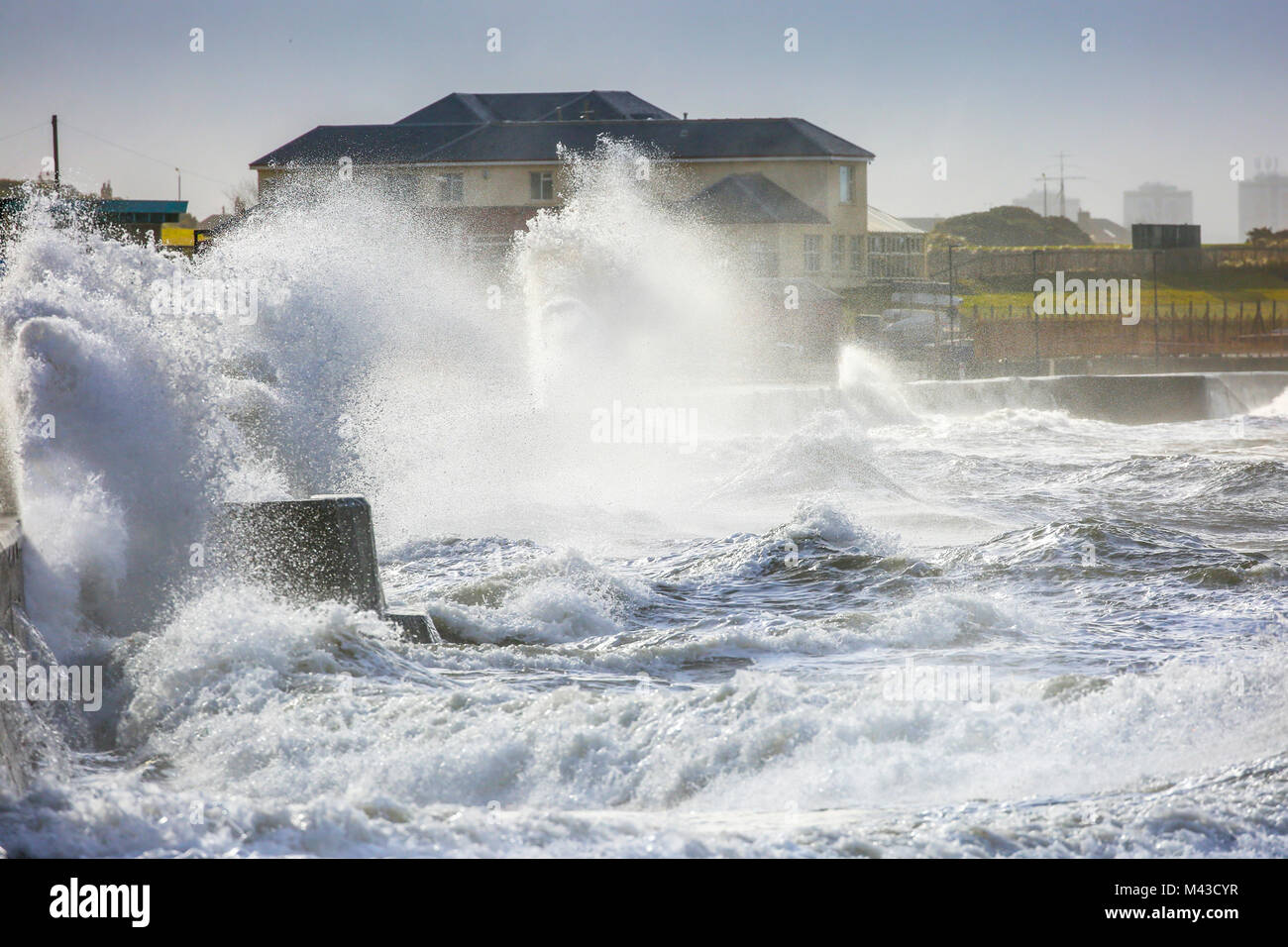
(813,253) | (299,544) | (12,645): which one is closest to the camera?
(12,645)

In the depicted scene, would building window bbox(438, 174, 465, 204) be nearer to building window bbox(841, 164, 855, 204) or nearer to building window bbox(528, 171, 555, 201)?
building window bbox(528, 171, 555, 201)

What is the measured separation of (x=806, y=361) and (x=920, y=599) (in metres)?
22.9

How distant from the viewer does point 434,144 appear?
47.3 meters

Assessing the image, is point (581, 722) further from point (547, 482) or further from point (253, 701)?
point (547, 482)

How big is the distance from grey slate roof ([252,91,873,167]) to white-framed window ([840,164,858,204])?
587 mm

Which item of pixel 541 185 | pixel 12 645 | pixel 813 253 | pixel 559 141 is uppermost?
pixel 559 141

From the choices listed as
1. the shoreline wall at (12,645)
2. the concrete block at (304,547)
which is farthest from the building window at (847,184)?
the shoreline wall at (12,645)

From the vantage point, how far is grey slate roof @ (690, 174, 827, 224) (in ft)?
137

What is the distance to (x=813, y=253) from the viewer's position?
4394 centimetres

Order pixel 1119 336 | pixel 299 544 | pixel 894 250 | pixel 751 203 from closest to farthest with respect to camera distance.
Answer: pixel 299 544, pixel 1119 336, pixel 751 203, pixel 894 250

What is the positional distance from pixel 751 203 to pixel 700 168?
372 cm

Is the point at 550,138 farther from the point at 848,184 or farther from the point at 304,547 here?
the point at 304,547

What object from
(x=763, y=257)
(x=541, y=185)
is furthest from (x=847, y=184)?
(x=541, y=185)

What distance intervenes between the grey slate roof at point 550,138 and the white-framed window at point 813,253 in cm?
320
